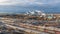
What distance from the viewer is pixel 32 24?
794 centimetres

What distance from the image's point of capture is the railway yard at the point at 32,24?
7410 millimetres

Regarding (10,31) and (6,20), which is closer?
(10,31)

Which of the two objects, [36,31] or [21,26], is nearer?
[36,31]

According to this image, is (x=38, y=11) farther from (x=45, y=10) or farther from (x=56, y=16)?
(x=56, y=16)

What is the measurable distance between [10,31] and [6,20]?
0.73 metres

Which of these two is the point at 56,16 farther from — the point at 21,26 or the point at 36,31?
the point at 21,26

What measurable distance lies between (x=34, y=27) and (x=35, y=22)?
1.09 feet

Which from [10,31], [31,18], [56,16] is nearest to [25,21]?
[31,18]

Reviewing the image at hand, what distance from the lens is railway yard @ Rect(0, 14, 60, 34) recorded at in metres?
7.41

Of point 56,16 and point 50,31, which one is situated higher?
point 56,16

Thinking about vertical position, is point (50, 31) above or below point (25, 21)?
below

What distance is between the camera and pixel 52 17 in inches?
298

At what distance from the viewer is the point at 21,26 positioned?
8.38 metres

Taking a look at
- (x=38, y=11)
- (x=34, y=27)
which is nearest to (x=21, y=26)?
(x=34, y=27)
